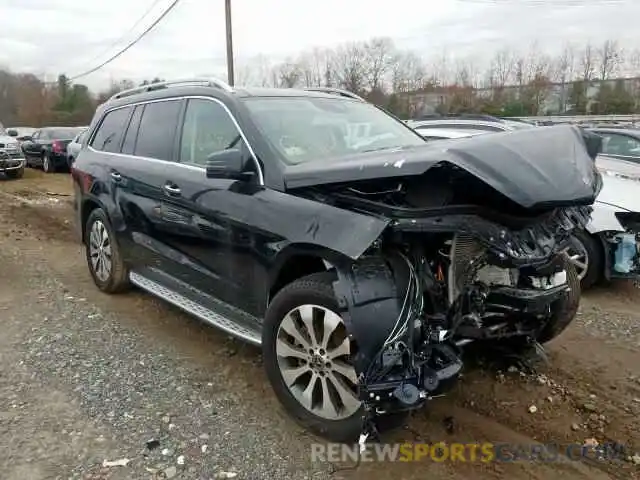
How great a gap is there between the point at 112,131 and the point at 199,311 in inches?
90.7

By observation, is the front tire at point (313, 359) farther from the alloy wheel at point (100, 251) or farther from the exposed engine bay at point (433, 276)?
the alloy wheel at point (100, 251)

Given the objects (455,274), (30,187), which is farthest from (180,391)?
(30,187)

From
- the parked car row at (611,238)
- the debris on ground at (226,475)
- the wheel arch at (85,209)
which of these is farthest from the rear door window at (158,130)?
the parked car row at (611,238)

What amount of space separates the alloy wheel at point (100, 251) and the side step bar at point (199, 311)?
1.45ft

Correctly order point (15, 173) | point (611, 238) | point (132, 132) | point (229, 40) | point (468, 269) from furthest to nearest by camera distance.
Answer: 1. point (229, 40)
2. point (15, 173)
3. point (611, 238)
4. point (132, 132)
5. point (468, 269)

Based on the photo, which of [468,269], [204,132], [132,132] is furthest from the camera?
[132,132]

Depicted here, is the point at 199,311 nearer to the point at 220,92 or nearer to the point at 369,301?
the point at 220,92

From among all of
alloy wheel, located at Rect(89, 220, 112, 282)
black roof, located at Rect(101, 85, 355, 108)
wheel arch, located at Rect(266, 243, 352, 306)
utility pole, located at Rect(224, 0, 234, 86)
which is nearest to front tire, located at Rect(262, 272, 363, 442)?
wheel arch, located at Rect(266, 243, 352, 306)

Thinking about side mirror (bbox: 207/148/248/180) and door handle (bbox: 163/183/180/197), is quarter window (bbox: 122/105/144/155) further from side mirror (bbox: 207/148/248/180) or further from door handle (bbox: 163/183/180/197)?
side mirror (bbox: 207/148/248/180)

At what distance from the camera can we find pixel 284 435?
3.04 m

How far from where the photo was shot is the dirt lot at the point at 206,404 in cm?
279

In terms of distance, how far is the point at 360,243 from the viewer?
2572mm

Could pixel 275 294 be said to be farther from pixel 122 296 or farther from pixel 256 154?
pixel 122 296

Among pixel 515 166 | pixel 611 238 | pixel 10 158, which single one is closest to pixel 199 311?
pixel 515 166
